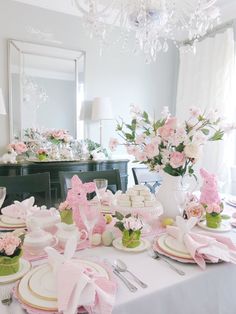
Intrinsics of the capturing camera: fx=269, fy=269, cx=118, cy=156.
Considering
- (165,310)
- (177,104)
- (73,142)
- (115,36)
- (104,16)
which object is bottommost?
(165,310)

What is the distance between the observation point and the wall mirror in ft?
9.73

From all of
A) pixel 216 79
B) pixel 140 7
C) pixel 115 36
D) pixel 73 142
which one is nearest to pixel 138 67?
pixel 115 36

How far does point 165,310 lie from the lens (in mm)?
756

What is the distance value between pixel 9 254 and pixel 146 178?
1.33m

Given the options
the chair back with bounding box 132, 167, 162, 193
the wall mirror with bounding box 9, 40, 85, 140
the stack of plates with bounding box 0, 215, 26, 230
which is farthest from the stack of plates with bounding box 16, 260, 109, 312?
the wall mirror with bounding box 9, 40, 85, 140

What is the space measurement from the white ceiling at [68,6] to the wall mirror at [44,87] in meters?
0.44

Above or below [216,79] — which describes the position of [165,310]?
below

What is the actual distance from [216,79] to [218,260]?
2.72 metres

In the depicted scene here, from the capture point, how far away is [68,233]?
1.05 m

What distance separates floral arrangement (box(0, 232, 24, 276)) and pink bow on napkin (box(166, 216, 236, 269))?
22.5 inches

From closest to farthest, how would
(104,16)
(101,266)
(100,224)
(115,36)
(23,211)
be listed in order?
(101,266), (100,224), (23,211), (104,16), (115,36)

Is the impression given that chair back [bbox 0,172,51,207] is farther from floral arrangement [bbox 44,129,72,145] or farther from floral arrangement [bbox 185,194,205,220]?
floral arrangement [bbox 44,129,72,145]

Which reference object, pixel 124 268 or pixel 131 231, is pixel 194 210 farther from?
pixel 124 268

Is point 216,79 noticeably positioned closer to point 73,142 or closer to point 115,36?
point 115,36
